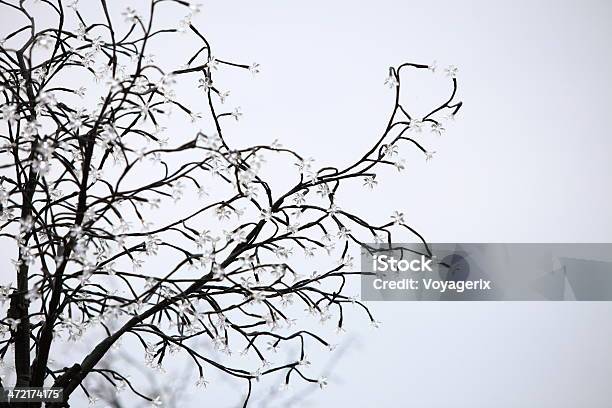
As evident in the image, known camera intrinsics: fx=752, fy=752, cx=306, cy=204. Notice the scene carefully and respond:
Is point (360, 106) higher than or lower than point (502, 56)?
lower

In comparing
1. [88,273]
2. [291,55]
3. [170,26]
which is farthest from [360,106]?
[88,273]

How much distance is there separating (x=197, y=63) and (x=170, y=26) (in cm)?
12

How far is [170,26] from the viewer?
2.04 meters

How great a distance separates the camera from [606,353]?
200 cm

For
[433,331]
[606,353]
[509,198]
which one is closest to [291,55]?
[509,198]

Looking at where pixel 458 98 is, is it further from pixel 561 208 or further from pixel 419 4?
pixel 561 208

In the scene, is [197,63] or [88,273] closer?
[88,273]

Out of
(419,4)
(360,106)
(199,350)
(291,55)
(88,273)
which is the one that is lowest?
(88,273)

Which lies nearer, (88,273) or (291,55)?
(88,273)

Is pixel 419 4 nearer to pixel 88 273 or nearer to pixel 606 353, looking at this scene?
pixel 606 353

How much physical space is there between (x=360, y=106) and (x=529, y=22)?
0.52m

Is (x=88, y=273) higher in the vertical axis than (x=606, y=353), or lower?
lower

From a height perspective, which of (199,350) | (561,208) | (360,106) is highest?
(360,106)

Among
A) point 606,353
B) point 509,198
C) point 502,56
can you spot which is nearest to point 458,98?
point 502,56
